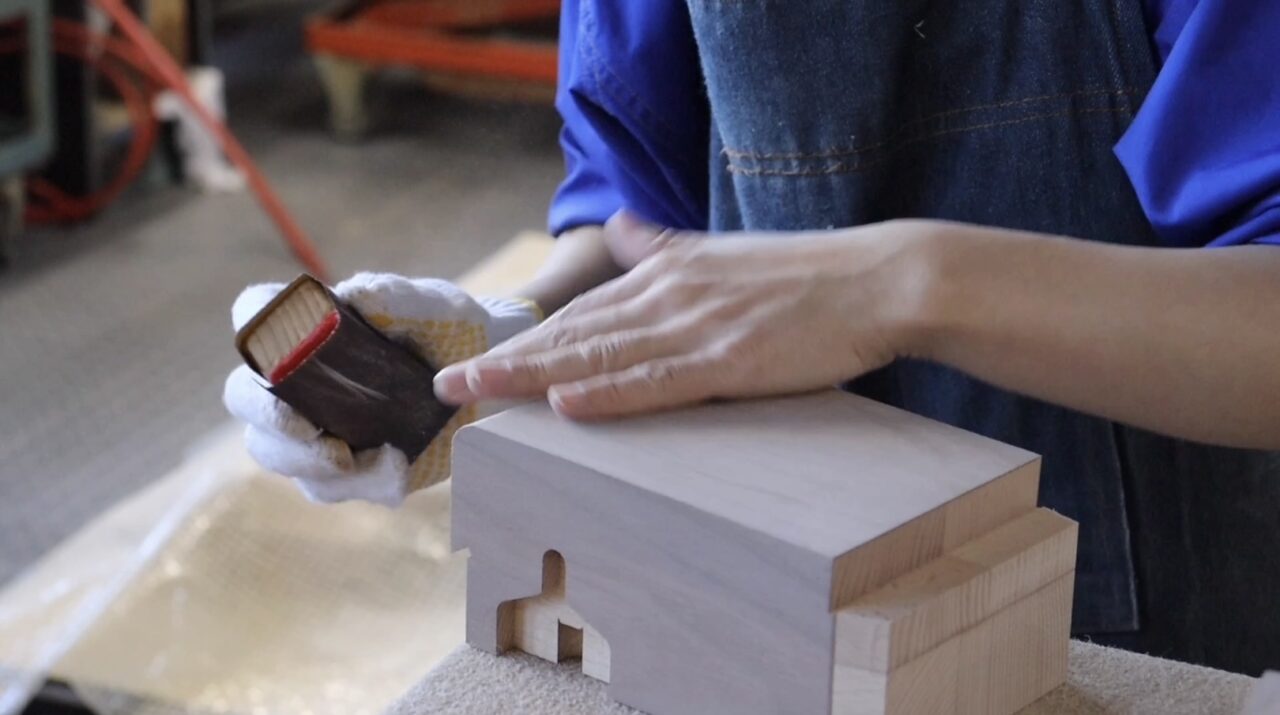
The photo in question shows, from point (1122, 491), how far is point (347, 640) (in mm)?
827

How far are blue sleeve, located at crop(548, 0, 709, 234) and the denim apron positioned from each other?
0.06 metres

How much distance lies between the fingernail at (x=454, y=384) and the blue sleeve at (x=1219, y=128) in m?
0.35

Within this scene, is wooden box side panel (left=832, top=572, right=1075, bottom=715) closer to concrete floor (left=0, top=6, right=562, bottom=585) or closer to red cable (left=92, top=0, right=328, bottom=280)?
concrete floor (left=0, top=6, right=562, bottom=585)

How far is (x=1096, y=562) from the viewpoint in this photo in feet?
2.90

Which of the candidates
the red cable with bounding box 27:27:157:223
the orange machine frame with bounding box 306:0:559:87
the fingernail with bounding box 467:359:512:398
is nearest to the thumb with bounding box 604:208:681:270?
the fingernail with bounding box 467:359:512:398

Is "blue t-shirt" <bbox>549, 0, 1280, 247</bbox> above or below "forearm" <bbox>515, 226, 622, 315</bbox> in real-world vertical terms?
above

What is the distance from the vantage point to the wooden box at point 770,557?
60 cm

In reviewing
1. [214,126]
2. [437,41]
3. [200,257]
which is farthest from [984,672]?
[437,41]

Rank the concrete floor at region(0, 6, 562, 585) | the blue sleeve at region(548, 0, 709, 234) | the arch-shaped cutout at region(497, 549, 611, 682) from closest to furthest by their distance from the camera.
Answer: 1. the arch-shaped cutout at region(497, 549, 611, 682)
2. the blue sleeve at region(548, 0, 709, 234)
3. the concrete floor at region(0, 6, 562, 585)

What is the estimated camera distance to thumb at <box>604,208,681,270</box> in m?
0.92

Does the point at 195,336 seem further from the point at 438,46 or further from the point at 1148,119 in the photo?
the point at 1148,119

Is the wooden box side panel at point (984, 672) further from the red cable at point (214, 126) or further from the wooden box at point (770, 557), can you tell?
the red cable at point (214, 126)

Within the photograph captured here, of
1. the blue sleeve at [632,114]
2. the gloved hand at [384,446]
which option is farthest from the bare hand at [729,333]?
the blue sleeve at [632,114]

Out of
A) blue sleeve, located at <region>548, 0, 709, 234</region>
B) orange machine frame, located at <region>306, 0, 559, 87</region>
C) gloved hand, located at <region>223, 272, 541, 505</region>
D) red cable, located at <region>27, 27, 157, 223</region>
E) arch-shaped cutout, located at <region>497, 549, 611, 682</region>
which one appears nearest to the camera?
arch-shaped cutout, located at <region>497, 549, 611, 682</region>
